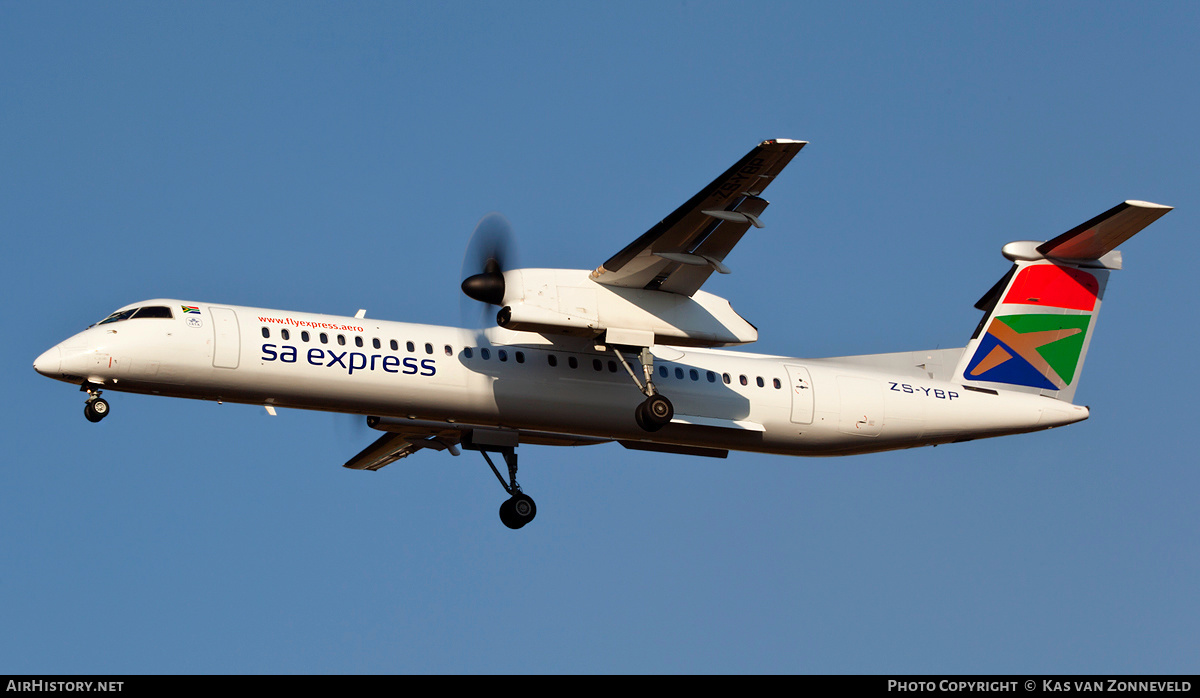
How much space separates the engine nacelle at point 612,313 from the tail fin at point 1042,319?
4.59 meters

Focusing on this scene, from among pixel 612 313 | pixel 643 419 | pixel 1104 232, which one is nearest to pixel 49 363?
pixel 612 313

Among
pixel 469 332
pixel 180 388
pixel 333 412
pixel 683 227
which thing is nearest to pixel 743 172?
pixel 683 227

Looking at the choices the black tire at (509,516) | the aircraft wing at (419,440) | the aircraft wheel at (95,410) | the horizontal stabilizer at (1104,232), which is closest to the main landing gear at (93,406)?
the aircraft wheel at (95,410)

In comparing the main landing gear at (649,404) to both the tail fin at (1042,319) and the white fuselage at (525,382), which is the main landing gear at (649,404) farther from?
the tail fin at (1042,319)

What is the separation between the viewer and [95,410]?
1515 centimetres

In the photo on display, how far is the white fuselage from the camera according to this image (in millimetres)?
15289

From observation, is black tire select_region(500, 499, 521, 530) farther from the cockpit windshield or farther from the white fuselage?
the cockpit windshield

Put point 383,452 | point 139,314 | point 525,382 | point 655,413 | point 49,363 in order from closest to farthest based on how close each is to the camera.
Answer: point 49,363
point 139,314
point 655,413
point 525,382
point 383,452

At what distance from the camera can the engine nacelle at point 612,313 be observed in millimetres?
15938

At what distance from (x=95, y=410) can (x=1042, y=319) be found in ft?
45.4

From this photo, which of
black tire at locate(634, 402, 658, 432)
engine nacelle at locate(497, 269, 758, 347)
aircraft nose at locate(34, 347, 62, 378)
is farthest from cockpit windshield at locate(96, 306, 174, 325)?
black tire at locate(634, 402, 658, 432)

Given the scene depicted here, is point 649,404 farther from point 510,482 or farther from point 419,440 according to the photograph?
point 419,440

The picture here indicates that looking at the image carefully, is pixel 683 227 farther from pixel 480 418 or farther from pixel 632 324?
pixel 480 418
